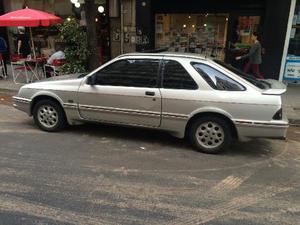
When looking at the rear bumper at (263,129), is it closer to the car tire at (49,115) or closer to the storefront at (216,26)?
the car tire at (49,115)

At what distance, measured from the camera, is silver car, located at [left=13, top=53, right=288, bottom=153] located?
5254 millimetres

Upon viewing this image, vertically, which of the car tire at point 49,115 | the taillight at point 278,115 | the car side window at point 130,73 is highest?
the car side window at point 130,73

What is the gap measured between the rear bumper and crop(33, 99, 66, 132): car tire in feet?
10.3

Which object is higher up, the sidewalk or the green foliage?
the green foliage

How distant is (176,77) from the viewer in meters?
5.59

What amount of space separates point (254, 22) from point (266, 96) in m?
6.89

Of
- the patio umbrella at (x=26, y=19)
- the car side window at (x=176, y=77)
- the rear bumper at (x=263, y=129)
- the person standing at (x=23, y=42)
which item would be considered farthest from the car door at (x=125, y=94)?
the person standing at (x=23, y=42)

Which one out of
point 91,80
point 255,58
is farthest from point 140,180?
point 255,58

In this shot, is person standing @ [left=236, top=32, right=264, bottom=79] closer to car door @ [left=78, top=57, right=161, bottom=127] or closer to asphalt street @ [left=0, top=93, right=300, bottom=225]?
asphalt street @ [left=0, top=93, right=300, bottom=225]

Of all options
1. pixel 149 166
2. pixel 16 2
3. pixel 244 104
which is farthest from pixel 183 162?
pixel 16 2

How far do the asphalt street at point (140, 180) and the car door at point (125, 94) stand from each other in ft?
1.48

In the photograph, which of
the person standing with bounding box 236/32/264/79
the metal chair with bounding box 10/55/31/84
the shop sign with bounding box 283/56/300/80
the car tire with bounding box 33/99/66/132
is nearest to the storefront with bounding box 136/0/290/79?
the shop sign with bounding box 283/56/300/80

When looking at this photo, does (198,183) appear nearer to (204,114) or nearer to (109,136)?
(204,114)

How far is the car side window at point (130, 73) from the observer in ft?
18.7
